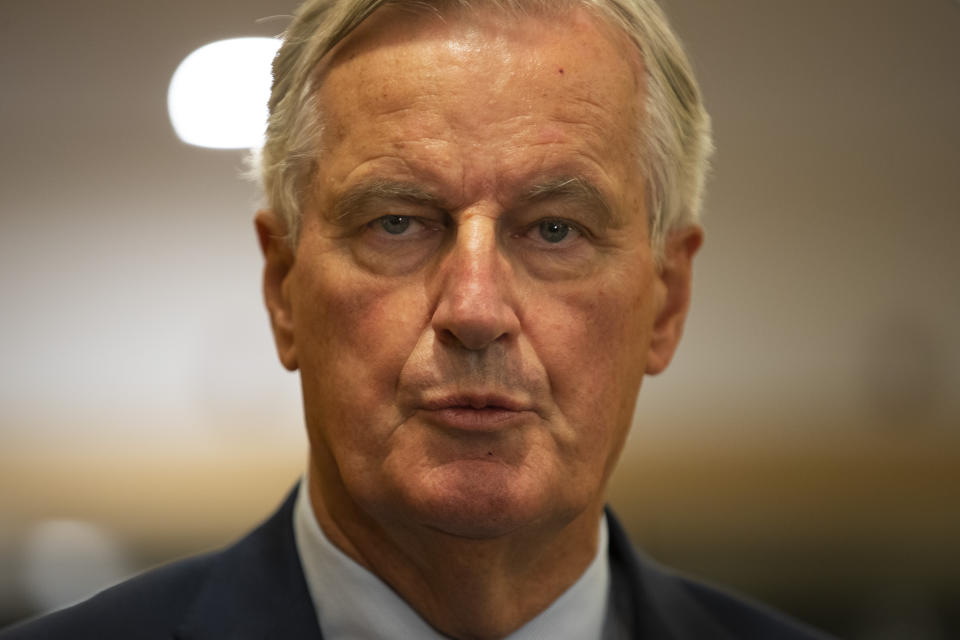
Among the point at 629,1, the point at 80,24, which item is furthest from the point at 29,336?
the point at 629,1

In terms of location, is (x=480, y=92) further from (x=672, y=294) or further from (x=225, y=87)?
(x=225, y=87)

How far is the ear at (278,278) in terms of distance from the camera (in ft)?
7.02

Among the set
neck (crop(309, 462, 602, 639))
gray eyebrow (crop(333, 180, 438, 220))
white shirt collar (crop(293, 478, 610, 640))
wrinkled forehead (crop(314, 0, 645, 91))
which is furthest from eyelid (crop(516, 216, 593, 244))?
white shirt collar (crop(293, 478, 610, 640))

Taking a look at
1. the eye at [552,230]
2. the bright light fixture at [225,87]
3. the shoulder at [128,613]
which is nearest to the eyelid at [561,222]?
the eye at [552,230]

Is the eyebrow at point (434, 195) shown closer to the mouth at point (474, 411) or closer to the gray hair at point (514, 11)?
the gray hair at point (514, 11)

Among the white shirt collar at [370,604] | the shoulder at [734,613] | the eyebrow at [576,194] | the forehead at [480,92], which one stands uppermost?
the forehead at [480,92]

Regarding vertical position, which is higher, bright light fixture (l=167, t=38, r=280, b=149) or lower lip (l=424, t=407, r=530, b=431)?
bright light fixture (l=167, t=38, r=280, b=149)

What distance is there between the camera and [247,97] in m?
2.42

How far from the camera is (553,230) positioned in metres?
1.92

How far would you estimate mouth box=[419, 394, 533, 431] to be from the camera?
5.93 ft

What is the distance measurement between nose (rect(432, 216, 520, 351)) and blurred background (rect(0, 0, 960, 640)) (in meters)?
0.76

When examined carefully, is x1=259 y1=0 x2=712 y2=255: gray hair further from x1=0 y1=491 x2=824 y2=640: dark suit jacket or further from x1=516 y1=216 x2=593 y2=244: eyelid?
x1=0 y1=491 x2=824 y2=640: dark suit jacket

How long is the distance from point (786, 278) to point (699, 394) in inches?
13.0

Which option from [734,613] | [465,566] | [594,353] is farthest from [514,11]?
[734,613]
